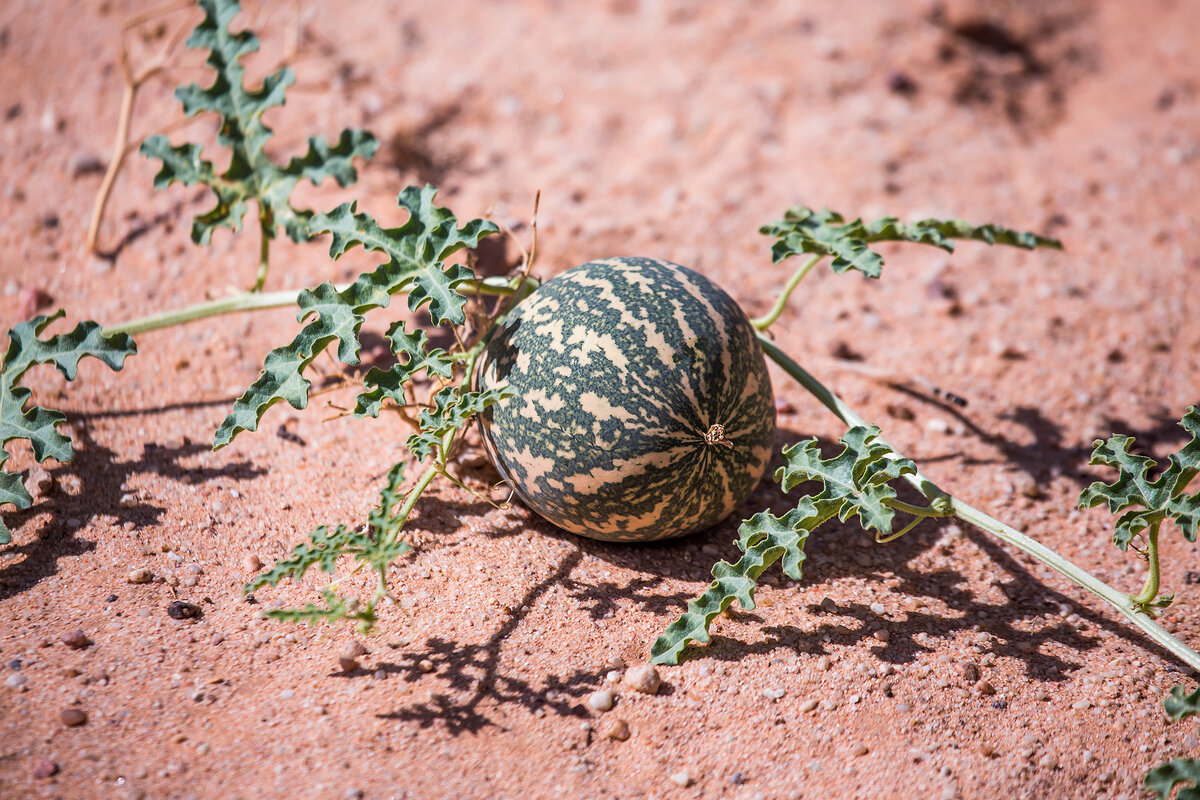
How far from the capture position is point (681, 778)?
2.32 meters

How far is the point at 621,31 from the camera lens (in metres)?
5.29

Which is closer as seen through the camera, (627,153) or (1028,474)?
(1028,474)

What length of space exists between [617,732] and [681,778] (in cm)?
22

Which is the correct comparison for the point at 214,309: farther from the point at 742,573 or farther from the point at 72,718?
the point at 742,573

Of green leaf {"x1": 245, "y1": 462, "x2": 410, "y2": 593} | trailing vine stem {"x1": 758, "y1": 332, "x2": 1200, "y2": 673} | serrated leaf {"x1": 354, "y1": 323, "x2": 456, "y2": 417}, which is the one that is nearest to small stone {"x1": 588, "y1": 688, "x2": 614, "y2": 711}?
green leaf {"x1": 245, "y1": 462, "x2": 410, "y2": 593}

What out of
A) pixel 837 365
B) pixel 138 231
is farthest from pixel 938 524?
pixel 138 231

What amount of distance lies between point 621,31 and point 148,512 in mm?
3940

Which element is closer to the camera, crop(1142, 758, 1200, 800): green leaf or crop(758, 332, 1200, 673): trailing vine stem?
crop(1142, 758, 1200, 800): green leaf

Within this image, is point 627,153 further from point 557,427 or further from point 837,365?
point 557,427

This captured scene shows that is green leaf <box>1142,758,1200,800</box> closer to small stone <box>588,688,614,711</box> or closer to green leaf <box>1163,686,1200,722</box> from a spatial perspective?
green leaf <box>1163,686,1200,722</box>

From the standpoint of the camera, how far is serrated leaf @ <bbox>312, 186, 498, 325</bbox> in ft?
8.92

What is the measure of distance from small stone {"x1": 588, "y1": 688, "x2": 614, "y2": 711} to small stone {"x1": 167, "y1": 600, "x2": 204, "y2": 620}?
4.18 ft

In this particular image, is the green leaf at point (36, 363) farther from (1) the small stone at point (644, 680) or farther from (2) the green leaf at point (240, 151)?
(1) the small stone at point (644, 680)

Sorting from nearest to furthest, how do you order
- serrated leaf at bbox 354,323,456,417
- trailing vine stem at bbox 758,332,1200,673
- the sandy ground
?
the sandy ground, trailing vine stem at bbox 758,332,1200,673, serrated leaf at bbox 354,323,456,417
